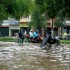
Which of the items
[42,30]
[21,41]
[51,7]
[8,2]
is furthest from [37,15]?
[51,7]

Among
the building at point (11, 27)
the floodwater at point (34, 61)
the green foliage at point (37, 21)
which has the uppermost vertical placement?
the floodwater at point (34, 61)

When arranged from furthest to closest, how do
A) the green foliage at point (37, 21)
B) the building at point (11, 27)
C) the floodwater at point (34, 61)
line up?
1. the building at point (11, 27)
2. the green foliage at point (37, 21)
3. the floodwater at point (34, 61)

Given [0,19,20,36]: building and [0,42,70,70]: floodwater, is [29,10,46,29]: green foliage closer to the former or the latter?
[0,19,20,36]: building

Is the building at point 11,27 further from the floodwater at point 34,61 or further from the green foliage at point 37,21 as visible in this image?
the floodwater at point 34,61

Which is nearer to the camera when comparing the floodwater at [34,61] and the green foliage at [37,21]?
the floodwater at [34,61]

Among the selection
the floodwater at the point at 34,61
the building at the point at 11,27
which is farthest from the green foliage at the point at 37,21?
the floodwater at the point at 34,61

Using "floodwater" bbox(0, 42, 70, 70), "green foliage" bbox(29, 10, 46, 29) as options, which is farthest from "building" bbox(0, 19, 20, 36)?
"floodwater" bbox(0, 42, 70, 70)

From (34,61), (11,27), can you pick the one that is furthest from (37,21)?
(34,61)

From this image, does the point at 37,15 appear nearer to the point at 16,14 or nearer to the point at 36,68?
the point at 16,14

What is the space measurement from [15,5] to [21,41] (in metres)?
4.66

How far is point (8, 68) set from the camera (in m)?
14.4

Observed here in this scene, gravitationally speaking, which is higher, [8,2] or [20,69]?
[8,2]

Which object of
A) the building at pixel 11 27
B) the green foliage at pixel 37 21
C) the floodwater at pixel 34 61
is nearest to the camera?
the floodwater at pixel 34 61

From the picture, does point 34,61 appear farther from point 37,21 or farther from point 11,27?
point 11,27
